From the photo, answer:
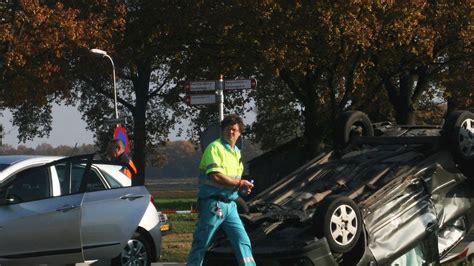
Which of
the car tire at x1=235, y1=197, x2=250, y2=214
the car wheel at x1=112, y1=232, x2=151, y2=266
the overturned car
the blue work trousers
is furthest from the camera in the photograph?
the car wheel at x1=112, y1=232, x2=151, y2=266

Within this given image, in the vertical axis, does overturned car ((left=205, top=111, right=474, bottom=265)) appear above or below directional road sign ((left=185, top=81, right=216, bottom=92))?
below

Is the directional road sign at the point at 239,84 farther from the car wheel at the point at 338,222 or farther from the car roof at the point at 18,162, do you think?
the car wheel at the point at 338,222

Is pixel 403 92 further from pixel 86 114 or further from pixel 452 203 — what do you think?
pixel 452 203

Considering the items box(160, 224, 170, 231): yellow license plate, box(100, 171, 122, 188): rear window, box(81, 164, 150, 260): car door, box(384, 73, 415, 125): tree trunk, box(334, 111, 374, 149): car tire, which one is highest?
box(384, 73, 415, 125): tree trunk

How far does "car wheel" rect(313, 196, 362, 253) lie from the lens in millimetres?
6617

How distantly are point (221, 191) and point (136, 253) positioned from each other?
2571 millimetres

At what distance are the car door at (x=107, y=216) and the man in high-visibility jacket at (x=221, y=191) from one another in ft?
6.16

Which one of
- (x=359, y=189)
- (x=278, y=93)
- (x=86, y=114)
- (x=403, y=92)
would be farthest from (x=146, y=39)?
(x=359, y=189)

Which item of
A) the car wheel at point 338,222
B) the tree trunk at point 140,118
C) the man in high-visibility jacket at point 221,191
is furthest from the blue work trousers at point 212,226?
the tree trunk at point 140,118

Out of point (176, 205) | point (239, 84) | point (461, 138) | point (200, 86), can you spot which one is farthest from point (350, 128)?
point (176, 205)

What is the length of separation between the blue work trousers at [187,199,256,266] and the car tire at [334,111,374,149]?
6.88 feet

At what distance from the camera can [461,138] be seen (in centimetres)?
779

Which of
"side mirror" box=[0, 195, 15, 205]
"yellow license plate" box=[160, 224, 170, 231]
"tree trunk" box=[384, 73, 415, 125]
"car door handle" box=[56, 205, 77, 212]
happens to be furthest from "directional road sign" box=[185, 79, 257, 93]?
"tree trunk" box=[384, 73, 415, 125]

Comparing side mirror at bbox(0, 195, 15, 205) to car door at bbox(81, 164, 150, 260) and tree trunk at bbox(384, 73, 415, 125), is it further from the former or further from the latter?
tree trunk at bbox(384, 73, 415, 125)
